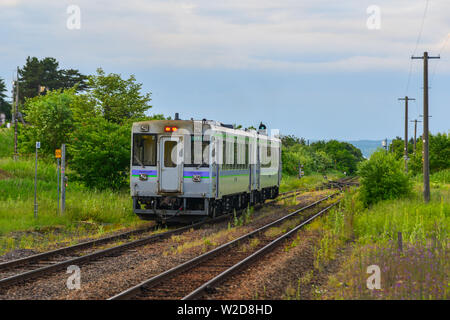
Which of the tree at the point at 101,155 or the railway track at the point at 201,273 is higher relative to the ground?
the tree at the point at 101,155

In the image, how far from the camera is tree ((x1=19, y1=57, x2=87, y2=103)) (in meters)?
76.8

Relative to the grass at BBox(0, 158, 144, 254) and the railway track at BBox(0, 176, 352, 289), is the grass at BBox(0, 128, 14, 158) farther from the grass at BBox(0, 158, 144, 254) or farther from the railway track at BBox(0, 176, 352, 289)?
the railway track at BBox(0, 176, 352, 289)

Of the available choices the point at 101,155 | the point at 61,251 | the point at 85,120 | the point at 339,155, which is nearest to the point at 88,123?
the point at 85,120

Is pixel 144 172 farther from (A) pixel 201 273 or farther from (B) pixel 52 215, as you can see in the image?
(A) pixel 201 273

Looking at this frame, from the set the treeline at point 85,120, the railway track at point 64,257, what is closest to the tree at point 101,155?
the treeline at point 85,120

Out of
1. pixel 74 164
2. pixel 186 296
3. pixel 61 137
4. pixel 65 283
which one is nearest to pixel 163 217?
pixel 74 164

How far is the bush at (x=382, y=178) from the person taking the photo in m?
22.9

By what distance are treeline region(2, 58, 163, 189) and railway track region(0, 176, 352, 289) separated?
768 centimetres

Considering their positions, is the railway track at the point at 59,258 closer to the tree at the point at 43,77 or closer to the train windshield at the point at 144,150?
the train windshield at the point at 144,150

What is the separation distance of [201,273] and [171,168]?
7.34m

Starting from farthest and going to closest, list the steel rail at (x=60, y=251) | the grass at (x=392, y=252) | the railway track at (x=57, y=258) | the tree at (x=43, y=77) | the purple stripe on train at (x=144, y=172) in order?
the tree at (x=43, y=77)
the purple stripe on train at (x=144, y=172)
the steel rail at (x=60, y=251)
the railway track at (x=57, y=258)
the grass at (x=392, y=252)

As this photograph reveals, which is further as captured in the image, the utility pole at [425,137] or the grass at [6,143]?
the grass at [6,143]

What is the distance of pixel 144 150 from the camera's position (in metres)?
18.4

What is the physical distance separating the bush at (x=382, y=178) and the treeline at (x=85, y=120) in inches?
383
